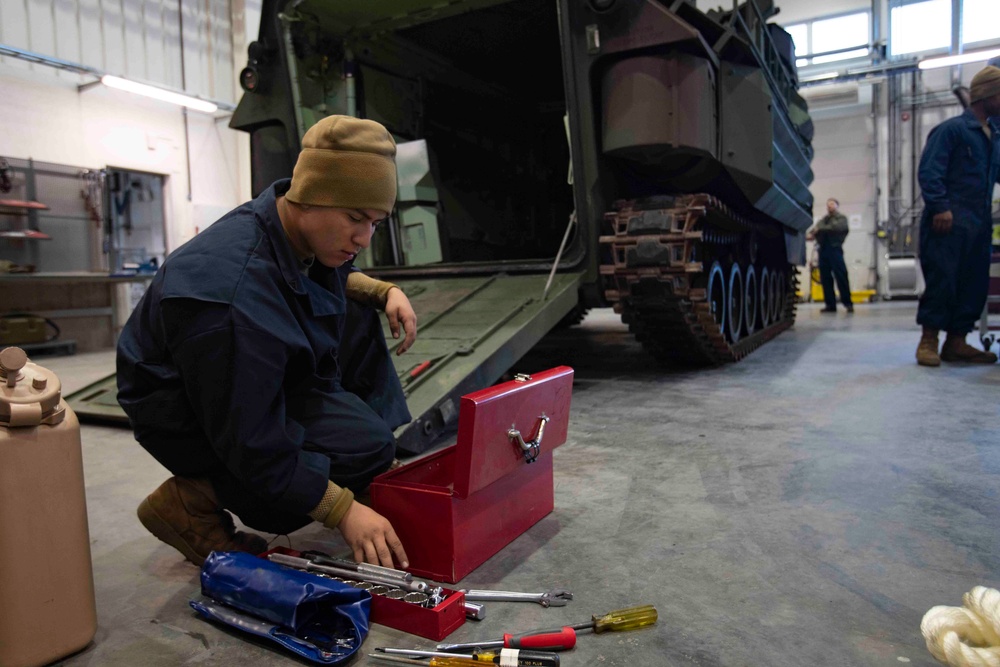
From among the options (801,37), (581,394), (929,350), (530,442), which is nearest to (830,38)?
(801,37)

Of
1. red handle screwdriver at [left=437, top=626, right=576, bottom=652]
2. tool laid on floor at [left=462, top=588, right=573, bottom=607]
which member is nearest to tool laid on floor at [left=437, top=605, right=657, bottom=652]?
red handle screwdriver at [left=437, top=626, right=576, bottom=652]

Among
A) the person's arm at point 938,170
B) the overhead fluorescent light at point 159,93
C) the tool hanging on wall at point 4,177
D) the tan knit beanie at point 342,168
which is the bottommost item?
the tan knit beanie at point 342,168

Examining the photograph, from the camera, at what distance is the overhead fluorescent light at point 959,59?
38.3 feet

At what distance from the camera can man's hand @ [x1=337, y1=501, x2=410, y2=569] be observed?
1.65 metres

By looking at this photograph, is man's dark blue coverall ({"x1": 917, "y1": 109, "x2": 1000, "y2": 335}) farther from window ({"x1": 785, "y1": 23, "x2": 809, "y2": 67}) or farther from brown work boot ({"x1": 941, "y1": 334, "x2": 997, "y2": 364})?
window ({"x1": 785, "y1": 23, "x2": 809, "y2": 67})

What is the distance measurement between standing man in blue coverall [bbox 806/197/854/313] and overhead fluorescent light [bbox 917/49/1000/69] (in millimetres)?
3584

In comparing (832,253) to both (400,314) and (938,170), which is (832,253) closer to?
(938,170)

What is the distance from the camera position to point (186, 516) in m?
1.79

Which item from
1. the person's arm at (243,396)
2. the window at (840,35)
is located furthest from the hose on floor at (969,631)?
the window at (840,35)

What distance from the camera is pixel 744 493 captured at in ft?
7.64

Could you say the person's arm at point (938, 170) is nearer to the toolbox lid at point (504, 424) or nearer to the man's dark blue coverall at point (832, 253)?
the toolbox lid at point (504, 424)

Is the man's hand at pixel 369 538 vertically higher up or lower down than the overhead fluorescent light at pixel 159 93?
lower down

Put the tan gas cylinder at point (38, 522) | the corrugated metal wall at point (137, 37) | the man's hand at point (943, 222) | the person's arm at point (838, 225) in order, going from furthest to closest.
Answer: the person's arm at point (838, 225), the corrugated metal wall at point (137, 37), the man's hand at point (943, 222), the tan gas cylinder at point (38, 522)

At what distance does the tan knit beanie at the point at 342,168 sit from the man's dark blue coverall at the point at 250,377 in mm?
151
